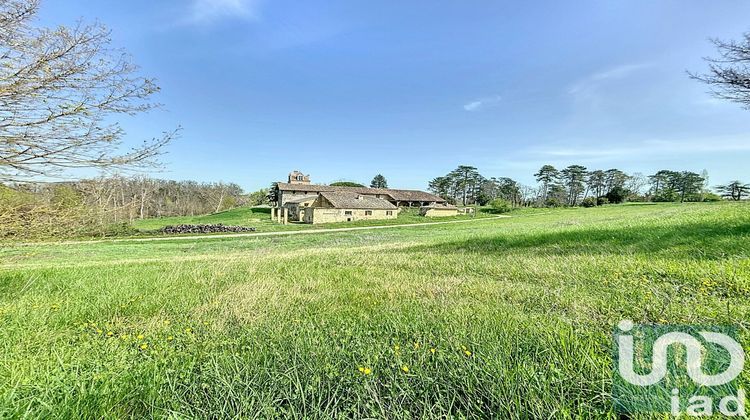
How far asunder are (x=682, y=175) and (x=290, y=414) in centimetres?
10576

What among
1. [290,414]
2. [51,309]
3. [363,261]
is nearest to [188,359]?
[290,414]

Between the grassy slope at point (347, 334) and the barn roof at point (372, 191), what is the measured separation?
56.4 metres

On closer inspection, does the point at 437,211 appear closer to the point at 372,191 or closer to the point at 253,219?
the point at 372,191

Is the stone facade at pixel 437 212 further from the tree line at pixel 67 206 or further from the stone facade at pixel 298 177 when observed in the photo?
the tree line at pixel 67 206

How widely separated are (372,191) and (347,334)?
66431 millimetres

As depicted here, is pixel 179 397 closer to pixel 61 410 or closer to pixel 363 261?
pixel 61 410

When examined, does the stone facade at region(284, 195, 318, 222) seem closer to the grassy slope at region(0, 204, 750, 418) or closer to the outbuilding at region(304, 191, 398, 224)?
the outbuilding at region(304, 191, 398, 224)

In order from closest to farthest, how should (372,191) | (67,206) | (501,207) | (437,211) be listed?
(67,206) < (437,211) < (501,207) < (372,191)

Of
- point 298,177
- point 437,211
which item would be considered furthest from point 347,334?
point 298,177
